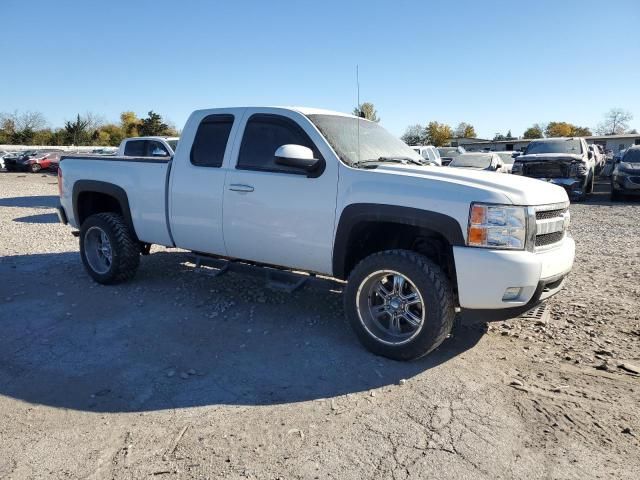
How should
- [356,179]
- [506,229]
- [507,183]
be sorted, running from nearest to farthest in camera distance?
1. [506,229]
2. [507,183]
3. [356,179]

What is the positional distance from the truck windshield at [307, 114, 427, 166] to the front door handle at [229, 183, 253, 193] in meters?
0.84

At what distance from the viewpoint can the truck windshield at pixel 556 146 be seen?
16.3 meters

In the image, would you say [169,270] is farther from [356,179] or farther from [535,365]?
[535,365]

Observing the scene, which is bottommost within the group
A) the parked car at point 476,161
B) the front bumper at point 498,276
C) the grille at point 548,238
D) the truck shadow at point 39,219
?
the truck shadow at point 39,219

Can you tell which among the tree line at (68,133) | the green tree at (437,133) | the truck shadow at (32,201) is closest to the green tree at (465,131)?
the green tree at (437,133)

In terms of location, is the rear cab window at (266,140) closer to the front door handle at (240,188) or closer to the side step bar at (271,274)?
the front door handle at (240,188)

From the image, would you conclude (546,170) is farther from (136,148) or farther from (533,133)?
(533,133)

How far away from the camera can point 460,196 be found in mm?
3668

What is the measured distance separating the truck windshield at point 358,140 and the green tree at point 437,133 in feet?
314

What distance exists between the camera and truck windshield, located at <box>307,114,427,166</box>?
4.48 meters

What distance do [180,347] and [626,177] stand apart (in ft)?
52.2

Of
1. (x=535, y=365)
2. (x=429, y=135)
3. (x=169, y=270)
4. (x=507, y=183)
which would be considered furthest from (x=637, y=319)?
(x=429, y=135)

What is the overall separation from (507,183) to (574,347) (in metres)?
1.62

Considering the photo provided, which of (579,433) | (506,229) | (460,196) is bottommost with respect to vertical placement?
(579,433)
